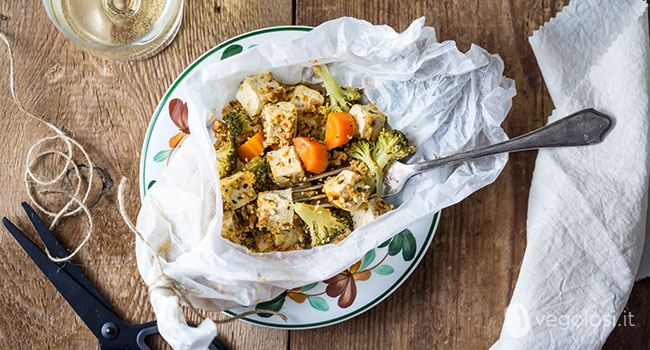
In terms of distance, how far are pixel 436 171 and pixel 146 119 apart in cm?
93

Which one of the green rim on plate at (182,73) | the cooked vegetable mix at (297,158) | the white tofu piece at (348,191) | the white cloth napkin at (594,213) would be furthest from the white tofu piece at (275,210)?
the white cloth napkin at (594,213)

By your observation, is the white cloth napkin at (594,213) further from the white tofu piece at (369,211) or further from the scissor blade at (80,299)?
the scissor blade at (80,299)

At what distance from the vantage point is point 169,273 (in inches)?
52.9

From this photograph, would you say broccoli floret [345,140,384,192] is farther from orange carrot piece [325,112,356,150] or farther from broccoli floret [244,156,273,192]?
broccoli floret [244,156,273,192]

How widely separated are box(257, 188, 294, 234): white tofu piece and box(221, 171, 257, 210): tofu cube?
0.13 ft

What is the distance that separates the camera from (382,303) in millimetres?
1686

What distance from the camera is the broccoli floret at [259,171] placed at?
4.99 ft

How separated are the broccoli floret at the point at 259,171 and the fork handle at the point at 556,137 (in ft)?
1.39

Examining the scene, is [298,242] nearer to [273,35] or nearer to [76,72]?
[273,35]

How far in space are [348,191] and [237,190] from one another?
0.30 metres

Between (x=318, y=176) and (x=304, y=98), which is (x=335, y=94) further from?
(x=318, y=176)

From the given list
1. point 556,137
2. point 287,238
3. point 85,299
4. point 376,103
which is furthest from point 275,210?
point 556,137

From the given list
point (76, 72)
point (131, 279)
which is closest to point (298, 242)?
point (131, 279)

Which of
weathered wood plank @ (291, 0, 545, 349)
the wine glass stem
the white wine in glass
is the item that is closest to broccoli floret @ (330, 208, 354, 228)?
weathered wood plank @ (291, 0, 545, 349)
